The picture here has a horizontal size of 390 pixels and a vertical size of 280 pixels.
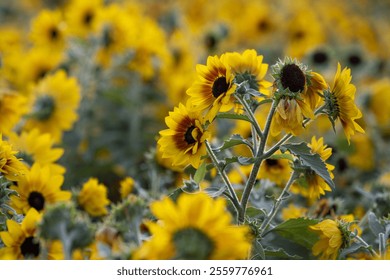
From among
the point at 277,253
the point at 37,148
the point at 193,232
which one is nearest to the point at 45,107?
the point at 37,148

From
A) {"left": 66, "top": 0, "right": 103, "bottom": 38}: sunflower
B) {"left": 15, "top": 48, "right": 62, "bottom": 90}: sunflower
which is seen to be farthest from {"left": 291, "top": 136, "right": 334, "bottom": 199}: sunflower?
{"left": 66, "top": 0, "right": 103, "bottom": 38}: sunflower

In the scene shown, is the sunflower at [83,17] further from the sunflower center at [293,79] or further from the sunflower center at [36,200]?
the sunflower center at [293,79]

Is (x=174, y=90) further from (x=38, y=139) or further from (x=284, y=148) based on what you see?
(x=284, y=148)

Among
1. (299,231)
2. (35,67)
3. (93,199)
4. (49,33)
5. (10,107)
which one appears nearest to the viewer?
(299,231)

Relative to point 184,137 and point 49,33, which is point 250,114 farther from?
point 49,33

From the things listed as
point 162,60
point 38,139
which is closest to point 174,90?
point 162,60

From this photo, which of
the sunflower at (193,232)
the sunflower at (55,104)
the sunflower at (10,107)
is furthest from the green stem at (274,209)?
the sunflower at (55,104)
